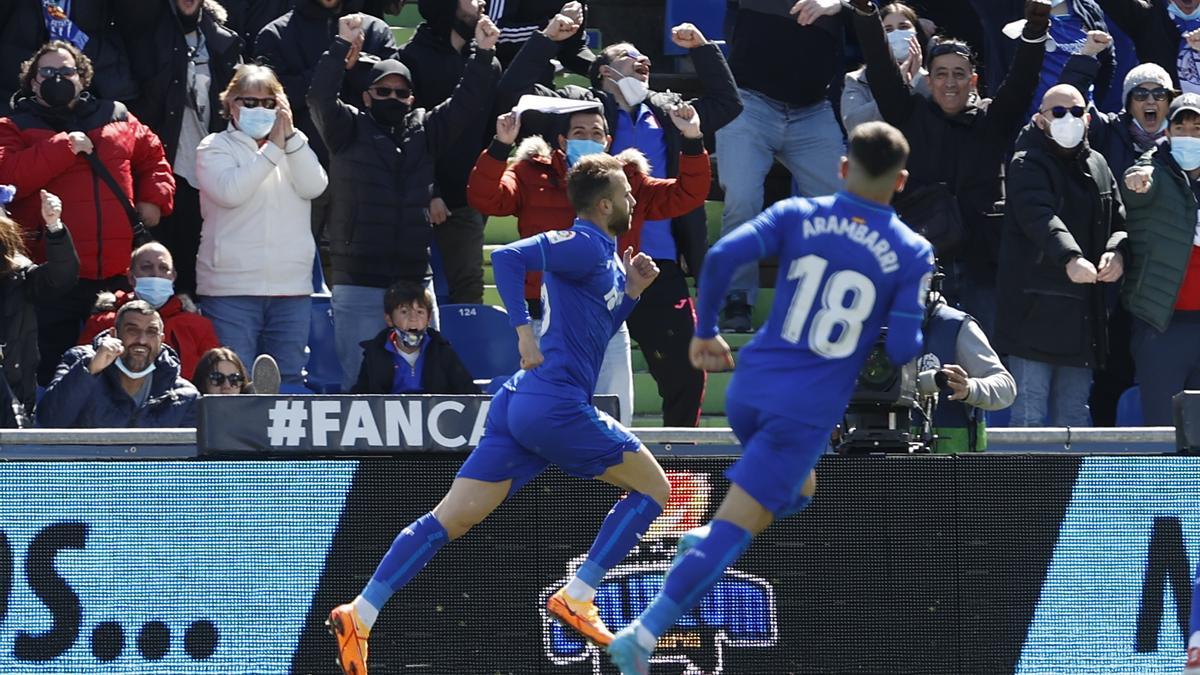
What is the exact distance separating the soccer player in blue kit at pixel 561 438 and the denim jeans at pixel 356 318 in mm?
2947

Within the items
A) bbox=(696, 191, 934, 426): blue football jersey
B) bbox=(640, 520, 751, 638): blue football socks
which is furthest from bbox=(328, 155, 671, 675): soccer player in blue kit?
bbox=(696, 191, 934, 426): blue football jersey

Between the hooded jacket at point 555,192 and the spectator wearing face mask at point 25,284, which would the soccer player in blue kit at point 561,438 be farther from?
the spectator wearing face mask at point 25,284

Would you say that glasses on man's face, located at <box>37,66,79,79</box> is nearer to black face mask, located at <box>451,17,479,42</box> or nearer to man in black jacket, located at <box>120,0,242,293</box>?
man in black jacket, located at <box>120,0,242,293</box>

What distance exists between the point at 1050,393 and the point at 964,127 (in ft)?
5.38

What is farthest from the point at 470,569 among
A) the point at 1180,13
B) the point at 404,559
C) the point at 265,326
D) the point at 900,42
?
the point at 1180,13

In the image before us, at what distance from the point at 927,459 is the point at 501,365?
3510 millimetres

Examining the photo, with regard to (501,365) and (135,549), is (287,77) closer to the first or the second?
(501,365)

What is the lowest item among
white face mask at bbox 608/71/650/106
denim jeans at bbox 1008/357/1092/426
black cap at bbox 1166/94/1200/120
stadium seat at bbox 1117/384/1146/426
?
stadium seat at bbox 1117/384/1146/426

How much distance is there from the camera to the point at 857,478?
25.6 ft

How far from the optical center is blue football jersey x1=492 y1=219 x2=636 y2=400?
303 inches

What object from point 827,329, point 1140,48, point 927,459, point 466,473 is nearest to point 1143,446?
point 927,459

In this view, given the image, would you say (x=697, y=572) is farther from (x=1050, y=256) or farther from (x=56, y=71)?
(x=56, y=71)

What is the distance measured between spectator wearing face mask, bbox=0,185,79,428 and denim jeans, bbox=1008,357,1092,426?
15.6ft

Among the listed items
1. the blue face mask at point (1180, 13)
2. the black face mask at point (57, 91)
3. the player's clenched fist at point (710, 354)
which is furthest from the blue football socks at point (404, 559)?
the blue face mask at point (1180, 13)
